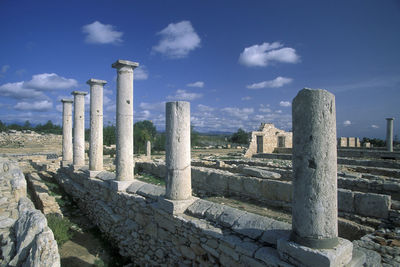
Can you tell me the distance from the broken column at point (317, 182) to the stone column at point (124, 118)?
5487mm

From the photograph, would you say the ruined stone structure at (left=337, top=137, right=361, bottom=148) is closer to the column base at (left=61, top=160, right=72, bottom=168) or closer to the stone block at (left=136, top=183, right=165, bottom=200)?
the stone block at (left=136, top=183, right=165, bottom=200)

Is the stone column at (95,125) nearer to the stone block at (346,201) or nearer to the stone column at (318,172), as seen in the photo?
the stone column at (318,172)

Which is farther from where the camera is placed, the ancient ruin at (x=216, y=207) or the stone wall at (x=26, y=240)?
the stone wall at (x=26, y=240)

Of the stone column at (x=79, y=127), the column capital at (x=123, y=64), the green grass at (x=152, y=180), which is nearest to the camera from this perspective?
the column capital at (x=123, y=64)

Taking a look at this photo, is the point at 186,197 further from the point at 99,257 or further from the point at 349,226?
the point at 349,226

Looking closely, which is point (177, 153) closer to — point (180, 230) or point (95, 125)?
point (180, 230)

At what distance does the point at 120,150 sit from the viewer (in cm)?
740

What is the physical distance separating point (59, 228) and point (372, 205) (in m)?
8.37

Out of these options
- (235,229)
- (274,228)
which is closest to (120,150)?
(235,229)

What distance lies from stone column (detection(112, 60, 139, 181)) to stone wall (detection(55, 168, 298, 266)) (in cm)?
55

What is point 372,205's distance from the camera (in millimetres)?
5973

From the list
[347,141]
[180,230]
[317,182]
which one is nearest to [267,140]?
[347,141]

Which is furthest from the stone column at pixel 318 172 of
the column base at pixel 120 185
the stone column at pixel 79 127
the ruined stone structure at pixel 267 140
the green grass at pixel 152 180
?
the ruined stone structure at pixel 267 140

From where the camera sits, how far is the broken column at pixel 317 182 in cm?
303
